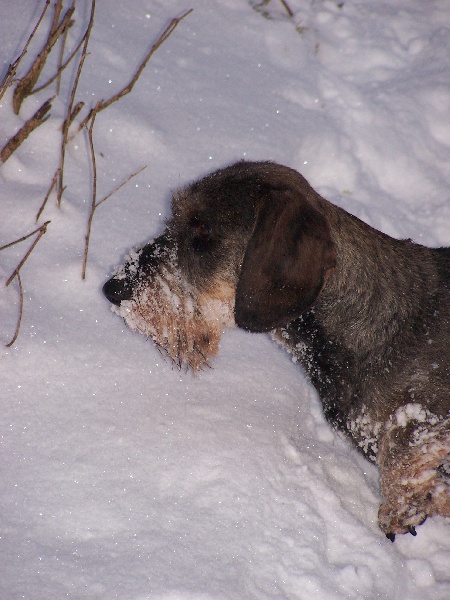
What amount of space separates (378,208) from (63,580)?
3.68 metres

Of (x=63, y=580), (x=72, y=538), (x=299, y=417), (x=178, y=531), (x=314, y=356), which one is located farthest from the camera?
(x=299, y=417)

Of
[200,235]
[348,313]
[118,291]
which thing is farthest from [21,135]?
[348,313]

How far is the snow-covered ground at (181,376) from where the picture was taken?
2477 mm

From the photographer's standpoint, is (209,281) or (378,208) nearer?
(209,281)

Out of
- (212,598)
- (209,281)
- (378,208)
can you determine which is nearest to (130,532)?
(212,598)

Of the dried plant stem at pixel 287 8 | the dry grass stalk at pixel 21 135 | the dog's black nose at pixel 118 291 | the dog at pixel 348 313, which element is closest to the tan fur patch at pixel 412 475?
the dog at pixel 348 313

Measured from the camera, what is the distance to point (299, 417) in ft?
11.2

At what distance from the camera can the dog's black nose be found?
285 cm

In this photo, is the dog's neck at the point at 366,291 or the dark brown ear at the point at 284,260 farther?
the dog's neck at the point at 366,291

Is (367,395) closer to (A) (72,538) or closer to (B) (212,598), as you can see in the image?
(B) (212,598)

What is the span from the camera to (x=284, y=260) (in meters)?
2.44

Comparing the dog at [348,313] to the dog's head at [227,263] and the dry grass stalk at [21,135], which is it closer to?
the dog's head at [227,263]

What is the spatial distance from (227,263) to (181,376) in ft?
2.67

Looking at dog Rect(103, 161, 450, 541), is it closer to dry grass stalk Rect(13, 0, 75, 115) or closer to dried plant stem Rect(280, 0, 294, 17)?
dry grass stalk Rect(13, 0, 75, 115)
